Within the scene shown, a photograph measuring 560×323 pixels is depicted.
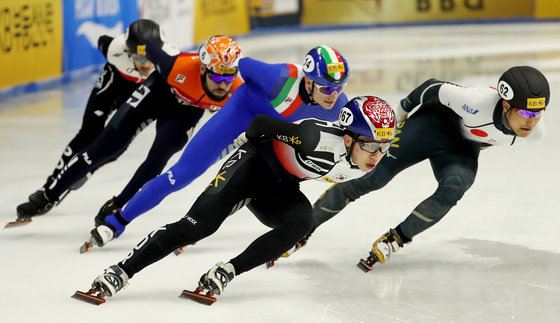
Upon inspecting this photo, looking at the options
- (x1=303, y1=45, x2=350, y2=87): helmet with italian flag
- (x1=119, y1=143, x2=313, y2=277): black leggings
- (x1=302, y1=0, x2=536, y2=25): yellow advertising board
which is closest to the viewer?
(x1=119, y1=143, x2=313, y2=277): black leggings

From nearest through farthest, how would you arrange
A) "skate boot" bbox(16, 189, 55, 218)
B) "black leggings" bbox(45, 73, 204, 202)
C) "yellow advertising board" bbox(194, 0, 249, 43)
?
"black leggings" bbox(45, 73, 204, 202)
"skate boot" bbox(16, 189, 55, 218)
"yellow advertising board" bbox(194, 0, 249, 43)

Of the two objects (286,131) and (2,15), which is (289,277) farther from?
(2,15)

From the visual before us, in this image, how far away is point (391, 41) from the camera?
1809 centimetres

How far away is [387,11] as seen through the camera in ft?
72.8

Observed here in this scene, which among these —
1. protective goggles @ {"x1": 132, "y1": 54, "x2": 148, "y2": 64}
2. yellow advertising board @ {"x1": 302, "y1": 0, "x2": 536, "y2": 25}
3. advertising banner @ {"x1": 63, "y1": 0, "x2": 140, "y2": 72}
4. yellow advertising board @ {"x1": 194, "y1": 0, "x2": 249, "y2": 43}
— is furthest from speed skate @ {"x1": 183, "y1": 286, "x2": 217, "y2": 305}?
yellow advertising board @ {"x1": 302, "y1": 0, "x2": 536, "y2": 25}

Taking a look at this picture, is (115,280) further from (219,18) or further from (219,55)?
(219,18)

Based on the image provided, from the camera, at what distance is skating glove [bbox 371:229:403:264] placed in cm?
440

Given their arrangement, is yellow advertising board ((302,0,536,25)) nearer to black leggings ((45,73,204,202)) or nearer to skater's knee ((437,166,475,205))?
black leggings ((45,73,204,202))

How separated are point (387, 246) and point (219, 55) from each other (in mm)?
1452

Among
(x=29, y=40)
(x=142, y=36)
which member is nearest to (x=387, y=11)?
(x=29, y=40)

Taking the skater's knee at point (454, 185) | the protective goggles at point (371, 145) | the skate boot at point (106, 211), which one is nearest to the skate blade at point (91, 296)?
the skate boot at point (106, 211)

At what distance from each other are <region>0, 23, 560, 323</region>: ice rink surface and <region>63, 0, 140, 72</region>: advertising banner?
3949 millimetres

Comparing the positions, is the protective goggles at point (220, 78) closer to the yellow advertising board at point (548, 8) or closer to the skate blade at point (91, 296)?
the skate blade at point (91, 296)

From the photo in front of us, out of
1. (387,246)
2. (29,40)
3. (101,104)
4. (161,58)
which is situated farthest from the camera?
(29,40)
